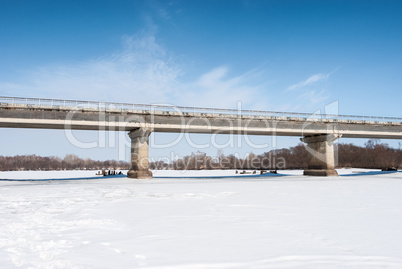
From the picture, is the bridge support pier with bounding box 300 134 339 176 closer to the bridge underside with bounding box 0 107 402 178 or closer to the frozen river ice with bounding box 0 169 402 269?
the bridge underside with bounding box 0 107 402 178

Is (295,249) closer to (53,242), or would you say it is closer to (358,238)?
(358,238)

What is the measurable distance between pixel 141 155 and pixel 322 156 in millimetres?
27063

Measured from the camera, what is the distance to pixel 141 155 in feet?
126

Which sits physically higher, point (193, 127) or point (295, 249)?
point (193, 127)

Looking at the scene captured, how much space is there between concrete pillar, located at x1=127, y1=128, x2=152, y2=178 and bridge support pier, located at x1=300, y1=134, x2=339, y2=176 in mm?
25528

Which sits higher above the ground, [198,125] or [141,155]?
[198,125]

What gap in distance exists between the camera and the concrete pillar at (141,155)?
3806 cm

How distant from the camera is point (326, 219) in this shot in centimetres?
929

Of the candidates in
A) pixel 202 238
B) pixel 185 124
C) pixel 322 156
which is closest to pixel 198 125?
pixel 185 124

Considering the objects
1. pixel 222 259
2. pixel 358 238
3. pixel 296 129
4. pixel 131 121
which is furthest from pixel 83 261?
pixel 296 129

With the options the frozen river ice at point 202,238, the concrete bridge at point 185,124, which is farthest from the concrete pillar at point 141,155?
the frozen river ice at point 202,238

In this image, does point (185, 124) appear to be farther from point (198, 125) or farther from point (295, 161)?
point (295, 161)

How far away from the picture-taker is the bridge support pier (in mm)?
45188

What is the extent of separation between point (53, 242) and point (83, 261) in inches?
66.8
